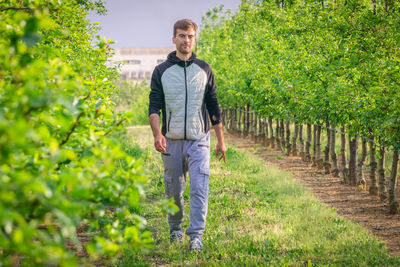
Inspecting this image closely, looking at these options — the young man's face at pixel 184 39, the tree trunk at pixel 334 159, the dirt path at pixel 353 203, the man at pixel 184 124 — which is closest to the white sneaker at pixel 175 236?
the man at pixel 184 124

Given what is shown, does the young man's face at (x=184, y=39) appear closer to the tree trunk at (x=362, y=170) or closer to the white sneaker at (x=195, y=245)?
the white sneaker at (x=195, y=245)

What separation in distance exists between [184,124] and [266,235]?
6.29 feet

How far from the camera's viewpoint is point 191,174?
493cm

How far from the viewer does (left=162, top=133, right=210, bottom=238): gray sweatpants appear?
4883 millimetres

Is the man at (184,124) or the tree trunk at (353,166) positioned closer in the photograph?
the man at (184,124)

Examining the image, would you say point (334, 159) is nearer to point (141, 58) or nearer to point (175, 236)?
point (175, 236)

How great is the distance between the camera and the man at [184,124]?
16.0ft

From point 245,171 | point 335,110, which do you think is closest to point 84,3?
point 245,171

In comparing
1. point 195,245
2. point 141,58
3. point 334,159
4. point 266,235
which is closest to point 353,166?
point 334,159

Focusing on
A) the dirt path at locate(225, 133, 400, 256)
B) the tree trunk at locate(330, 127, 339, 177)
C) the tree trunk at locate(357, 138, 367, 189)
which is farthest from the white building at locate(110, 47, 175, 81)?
the tree trunk at locate(357, 138, 367, 189)

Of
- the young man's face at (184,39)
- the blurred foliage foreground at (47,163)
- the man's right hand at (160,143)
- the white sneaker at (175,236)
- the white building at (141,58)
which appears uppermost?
the white building at (141,58)

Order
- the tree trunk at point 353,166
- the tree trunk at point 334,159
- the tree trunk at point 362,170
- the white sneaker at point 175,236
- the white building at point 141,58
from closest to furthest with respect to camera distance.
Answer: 1. the white sneaker at point 175,236
2. the tree trunk at point 362,170
3. the tree trunk at point 353,166
4. the tree trunk at point 334,159
5. the white building at point 141,58

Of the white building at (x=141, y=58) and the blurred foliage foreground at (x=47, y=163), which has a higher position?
the white building at (x=141, y=58)

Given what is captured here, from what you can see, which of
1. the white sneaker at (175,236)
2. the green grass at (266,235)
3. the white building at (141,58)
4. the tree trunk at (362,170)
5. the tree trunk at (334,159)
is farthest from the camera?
the white building at (141,58)
